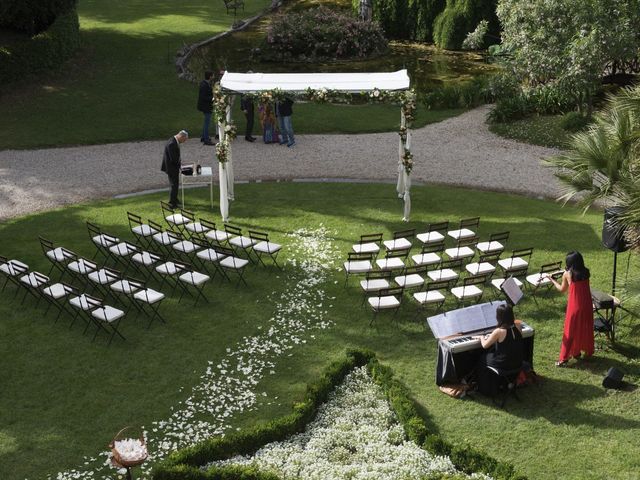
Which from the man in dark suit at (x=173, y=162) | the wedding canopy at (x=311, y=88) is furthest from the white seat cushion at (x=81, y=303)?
the man in dark suit at (x=173, y=162)

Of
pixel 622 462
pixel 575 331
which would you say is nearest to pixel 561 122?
pixel 575 331

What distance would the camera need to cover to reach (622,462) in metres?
11.3

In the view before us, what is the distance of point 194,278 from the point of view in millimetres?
15703

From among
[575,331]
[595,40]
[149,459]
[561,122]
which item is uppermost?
[595,40]

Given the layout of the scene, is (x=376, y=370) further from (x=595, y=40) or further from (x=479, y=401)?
(x=595, y=40)

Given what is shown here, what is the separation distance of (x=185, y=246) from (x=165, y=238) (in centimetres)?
67

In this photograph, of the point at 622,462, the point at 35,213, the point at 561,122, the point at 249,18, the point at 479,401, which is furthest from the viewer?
the point at 249,18

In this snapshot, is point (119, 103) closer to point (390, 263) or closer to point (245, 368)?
point (390, 263)

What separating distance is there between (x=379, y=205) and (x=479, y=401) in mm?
8635

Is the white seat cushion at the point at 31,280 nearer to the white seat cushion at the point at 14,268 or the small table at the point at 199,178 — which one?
the white seat cushion at the point at 14,268

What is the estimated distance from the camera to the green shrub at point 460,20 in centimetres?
3856

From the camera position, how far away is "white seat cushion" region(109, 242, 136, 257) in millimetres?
16938

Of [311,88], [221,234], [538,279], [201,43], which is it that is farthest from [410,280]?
[201,43]

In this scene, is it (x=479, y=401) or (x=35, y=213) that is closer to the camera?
(x=479, y=401)
